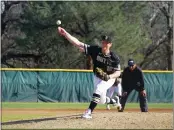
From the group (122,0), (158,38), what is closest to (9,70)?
(122,0)

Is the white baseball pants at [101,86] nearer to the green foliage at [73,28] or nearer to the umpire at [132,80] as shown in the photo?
the umpire at [132,80]

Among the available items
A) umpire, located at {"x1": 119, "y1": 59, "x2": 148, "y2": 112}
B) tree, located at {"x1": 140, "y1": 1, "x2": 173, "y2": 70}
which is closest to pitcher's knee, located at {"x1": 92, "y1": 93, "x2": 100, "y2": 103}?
umpire, located at {"x1": 119, "y1": 59, "x2": 148, "y2": 112}

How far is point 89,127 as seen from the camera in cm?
850

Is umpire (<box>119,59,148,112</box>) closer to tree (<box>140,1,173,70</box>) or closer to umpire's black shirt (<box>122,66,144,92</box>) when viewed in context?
umpire's black shirt (<box>122,66,144,92</box>)

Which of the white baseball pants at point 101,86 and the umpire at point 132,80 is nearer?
the white baseball pants at point 101,86

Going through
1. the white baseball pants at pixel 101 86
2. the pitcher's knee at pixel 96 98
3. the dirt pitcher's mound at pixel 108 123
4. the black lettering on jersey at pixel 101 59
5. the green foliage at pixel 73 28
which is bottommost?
the dirt pitcher's mound at pixel 108 123

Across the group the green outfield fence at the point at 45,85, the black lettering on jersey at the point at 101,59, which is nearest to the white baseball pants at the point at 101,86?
the black lettering on jersey at the point at 101,59

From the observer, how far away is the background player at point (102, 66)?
30.8 feet

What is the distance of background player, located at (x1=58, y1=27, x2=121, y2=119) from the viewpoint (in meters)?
9.40

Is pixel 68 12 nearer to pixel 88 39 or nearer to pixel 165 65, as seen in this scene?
pixel 88 39

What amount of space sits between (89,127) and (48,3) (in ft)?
73.1

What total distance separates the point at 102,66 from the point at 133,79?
447 cm

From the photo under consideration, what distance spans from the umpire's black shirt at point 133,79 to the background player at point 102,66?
430 cm

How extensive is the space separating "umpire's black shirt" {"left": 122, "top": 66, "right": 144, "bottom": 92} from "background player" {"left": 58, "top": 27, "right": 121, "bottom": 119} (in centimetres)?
430
